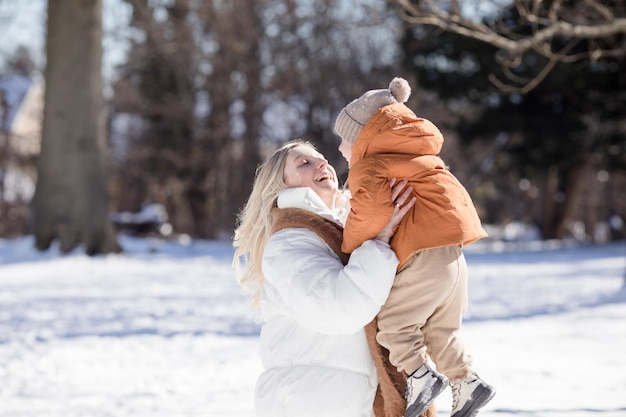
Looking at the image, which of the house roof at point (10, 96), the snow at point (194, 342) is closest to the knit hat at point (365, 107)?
the snow at point (194, 342)

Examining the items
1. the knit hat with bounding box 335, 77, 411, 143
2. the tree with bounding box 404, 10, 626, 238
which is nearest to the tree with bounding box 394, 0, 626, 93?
the tree with bounding box 404, 10, 626, 238

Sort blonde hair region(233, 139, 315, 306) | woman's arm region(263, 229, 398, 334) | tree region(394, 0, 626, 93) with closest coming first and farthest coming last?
woman's arm region(263, 229, 398, 334), blonde hair region(233, 139, 315, 306), tree region(394, 0, 626, 93)

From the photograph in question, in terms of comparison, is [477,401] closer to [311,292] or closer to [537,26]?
[311,292]

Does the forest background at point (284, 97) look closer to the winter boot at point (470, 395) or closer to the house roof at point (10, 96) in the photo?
the house roof at point (10, 96)

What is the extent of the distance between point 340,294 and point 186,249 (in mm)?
14853

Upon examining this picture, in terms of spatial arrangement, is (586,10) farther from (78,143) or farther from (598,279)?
(78,143)

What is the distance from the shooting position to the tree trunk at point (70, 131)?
1351 cm

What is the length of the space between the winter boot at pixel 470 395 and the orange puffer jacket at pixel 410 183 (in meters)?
0.50

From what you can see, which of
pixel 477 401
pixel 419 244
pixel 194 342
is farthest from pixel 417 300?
pixel 194 342

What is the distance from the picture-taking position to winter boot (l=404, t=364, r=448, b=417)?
99.4 inches

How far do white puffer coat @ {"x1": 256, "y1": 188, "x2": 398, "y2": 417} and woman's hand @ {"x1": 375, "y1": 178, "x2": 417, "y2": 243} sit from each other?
0.07m

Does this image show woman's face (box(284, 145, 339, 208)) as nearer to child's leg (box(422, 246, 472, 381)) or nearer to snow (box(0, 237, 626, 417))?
child's leg (box(422, 246, 472, 381))

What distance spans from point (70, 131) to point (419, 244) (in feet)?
39.2

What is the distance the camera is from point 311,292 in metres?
2.46
